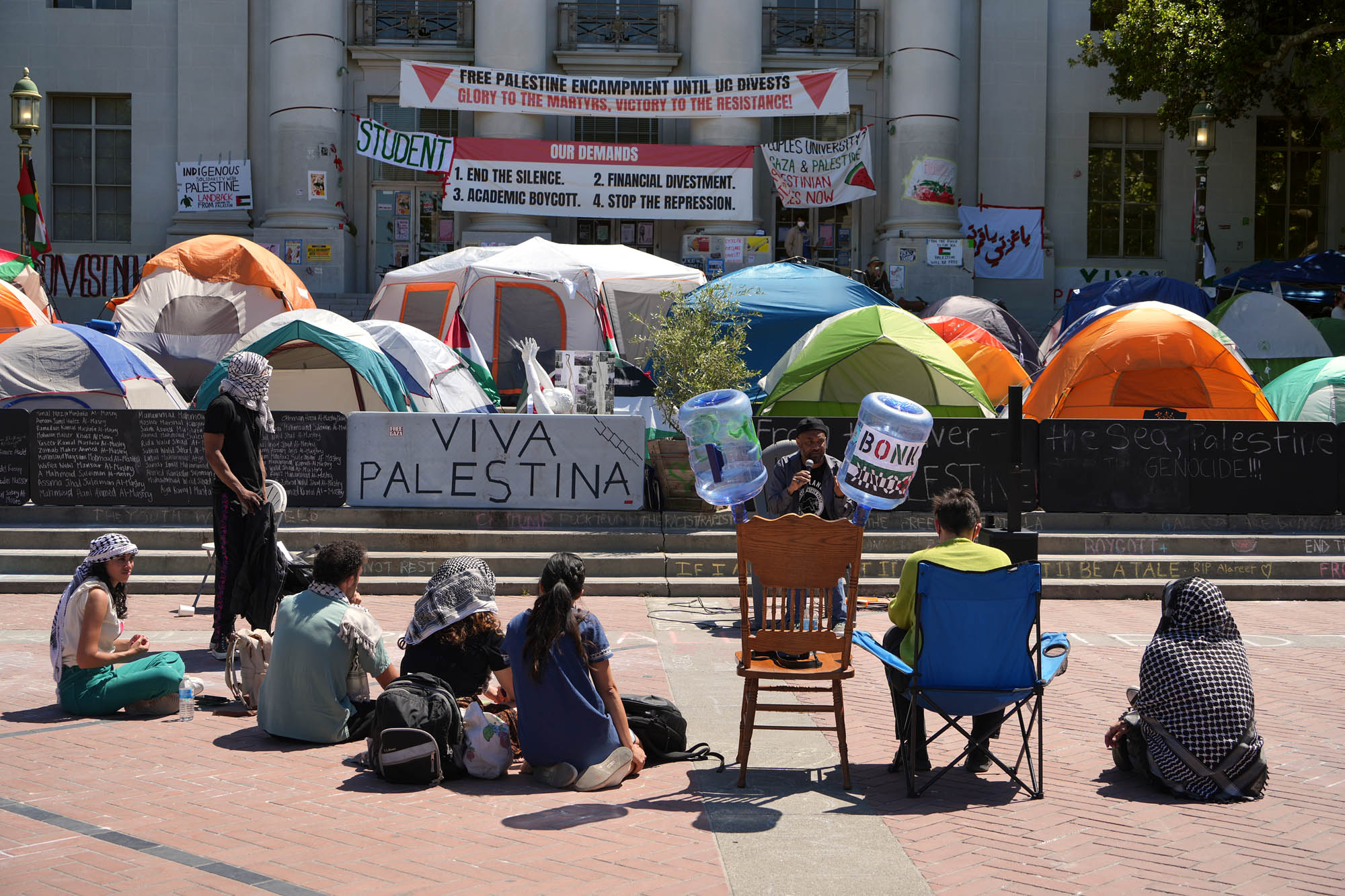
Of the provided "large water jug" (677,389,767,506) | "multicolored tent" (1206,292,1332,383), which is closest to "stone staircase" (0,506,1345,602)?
"large water jug" (677,389,767,506)

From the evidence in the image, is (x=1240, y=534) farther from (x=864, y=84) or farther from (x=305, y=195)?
(x=305, y=195)

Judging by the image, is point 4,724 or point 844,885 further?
point 4,724

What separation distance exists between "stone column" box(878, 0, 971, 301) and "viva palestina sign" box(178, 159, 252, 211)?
14.0 meters

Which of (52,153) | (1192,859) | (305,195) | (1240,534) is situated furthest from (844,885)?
(52,153)

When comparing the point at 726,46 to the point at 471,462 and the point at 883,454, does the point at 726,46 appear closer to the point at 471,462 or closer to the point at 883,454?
the point at 471,462

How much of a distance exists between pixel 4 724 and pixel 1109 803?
5871 millimetres

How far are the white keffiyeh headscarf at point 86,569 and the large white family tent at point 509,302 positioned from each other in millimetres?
13094

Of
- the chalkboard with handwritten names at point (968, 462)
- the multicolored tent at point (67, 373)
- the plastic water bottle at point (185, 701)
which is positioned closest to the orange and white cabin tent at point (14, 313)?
the multicolored tent at point (67, 373)

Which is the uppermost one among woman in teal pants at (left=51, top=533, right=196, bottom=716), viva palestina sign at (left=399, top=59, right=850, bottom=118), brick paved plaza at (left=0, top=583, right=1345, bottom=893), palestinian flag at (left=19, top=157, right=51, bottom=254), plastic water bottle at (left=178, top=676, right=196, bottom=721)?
viva palestina sign at (left=399, top=59, right=850, bottom=118)

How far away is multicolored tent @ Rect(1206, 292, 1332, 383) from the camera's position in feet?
66.5

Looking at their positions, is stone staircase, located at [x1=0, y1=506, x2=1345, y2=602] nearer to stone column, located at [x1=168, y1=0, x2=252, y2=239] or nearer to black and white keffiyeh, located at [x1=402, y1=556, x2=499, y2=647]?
black and white keffiyeh, located at [x1=402, y1=556, x2=499, y2=647]

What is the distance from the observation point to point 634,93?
25.8 metres

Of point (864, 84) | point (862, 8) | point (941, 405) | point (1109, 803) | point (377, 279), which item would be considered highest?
point (862, 8)

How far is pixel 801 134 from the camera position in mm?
28656
